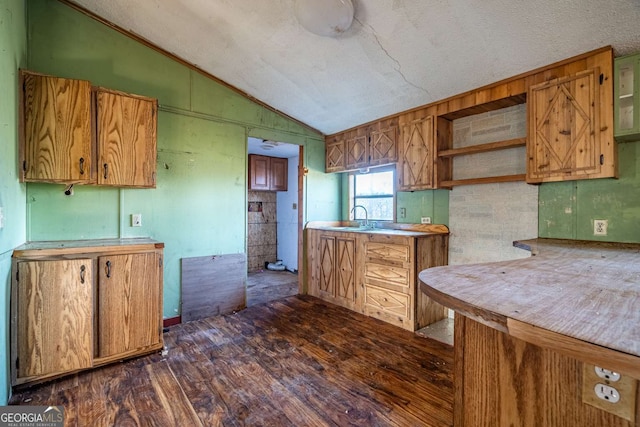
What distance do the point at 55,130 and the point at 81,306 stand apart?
1405mm

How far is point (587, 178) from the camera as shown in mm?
2166

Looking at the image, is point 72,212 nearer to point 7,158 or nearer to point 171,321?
point 7,158

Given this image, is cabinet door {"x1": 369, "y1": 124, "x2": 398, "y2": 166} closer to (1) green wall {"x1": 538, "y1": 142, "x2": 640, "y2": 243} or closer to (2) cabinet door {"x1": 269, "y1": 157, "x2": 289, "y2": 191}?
(1) green wall {"x1": 538, "y1": 142, "x2": 640, "y2": 243}

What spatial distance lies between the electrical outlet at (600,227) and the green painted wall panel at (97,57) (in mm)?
4064

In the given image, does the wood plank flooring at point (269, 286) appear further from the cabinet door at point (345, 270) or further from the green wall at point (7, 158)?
the green wall at point (7, 158)

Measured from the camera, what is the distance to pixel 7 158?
1.89 meters

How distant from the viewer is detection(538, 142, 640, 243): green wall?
7.03ft

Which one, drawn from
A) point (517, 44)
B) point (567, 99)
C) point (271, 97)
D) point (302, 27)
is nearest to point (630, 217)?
point (567, 99)

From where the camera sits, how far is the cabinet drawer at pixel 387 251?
10.1ft

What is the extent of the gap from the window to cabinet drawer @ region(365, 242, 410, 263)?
78 centimetres

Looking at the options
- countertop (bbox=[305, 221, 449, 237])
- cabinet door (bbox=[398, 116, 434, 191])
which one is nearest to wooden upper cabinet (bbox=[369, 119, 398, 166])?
cabinet door (bbox=[398, 116, 434, 191])

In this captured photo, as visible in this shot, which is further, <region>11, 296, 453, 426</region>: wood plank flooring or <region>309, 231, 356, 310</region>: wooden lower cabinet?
<region>309, 231, 356, 310</region>: wooden lower cabinet

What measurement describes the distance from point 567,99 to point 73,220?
433cm

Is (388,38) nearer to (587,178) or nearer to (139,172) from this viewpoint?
(587,178)
